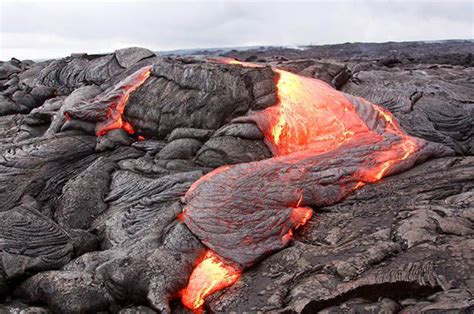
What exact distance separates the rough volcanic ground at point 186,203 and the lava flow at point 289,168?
17 cm

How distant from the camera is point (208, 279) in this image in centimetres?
786

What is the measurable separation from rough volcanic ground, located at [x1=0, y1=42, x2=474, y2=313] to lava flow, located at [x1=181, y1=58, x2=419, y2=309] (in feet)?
0.56

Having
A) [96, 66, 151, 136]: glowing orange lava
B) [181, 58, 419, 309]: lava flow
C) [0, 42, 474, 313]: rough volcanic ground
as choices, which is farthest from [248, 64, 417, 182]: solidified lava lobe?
[96, 66, 151, 136]: glowing orange lava

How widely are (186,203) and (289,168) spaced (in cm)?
223

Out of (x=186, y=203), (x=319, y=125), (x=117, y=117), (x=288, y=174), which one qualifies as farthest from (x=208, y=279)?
(x=117, y=117)

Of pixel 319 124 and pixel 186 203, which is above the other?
pixel 319 124

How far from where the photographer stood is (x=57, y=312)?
7.57m

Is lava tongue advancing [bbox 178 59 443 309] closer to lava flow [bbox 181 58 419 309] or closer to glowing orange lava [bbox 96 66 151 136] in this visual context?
lava flow [bbox 181 58 419 309]

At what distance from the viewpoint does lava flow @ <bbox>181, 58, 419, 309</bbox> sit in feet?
26.5

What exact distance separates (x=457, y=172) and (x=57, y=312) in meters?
7.96

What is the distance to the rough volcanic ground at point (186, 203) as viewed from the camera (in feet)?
22.8

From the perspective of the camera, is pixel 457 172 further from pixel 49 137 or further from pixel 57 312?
pixel 49 137

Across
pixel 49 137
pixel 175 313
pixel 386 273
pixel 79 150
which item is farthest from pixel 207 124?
pixel 386 273

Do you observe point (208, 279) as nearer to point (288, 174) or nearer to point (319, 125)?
point (288, 174)
